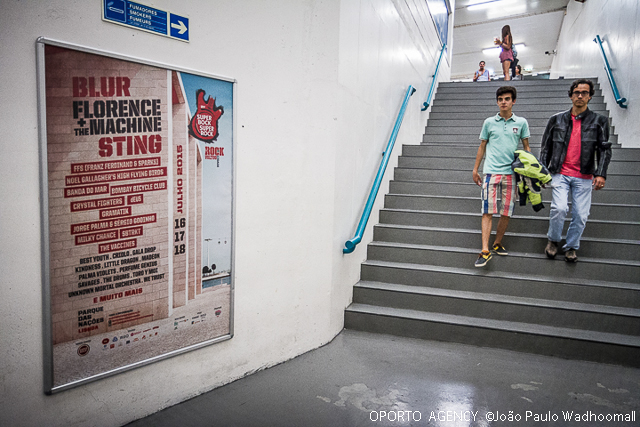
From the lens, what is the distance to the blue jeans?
342cm

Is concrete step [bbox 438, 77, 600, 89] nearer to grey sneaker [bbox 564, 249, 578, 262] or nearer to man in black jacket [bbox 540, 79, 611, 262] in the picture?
man in black jacket [bbox 540, 79, 611, 262]

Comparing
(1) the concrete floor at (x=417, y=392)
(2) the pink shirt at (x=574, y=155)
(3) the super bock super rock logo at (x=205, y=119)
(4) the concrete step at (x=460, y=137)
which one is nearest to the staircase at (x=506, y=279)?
(1) the concrete floor at (x=417, y=392)

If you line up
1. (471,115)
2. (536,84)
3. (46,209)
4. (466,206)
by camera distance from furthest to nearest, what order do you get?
(536,84)
(471,115)
(466,206)
(46,209)

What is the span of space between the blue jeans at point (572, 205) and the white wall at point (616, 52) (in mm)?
2362

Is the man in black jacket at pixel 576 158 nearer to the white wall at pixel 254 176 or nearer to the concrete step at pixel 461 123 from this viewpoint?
the white wall at pixel 254 176

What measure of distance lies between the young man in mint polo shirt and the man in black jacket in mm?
253

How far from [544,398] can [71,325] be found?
2584 mm

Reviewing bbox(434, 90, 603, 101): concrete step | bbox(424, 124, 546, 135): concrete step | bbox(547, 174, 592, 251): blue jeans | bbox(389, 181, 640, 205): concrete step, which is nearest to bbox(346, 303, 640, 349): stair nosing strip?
bbox(547, 174, 592, 251): blue jeans

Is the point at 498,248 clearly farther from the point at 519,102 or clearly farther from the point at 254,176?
the point at 519,102

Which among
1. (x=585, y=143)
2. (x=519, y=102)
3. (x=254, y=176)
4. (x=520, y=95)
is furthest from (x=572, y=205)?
(x=520, y=95)

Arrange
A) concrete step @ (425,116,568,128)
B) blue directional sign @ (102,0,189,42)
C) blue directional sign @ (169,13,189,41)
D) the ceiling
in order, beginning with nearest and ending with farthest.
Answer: blue directional sign @ (102,0,189,42) < blue directional sign @ (169,13,189,41) < concrete step @ (425,116,568,128) < the ceiling

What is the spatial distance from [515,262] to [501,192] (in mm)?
632

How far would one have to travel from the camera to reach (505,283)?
3533 mm

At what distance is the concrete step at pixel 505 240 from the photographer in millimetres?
3664
